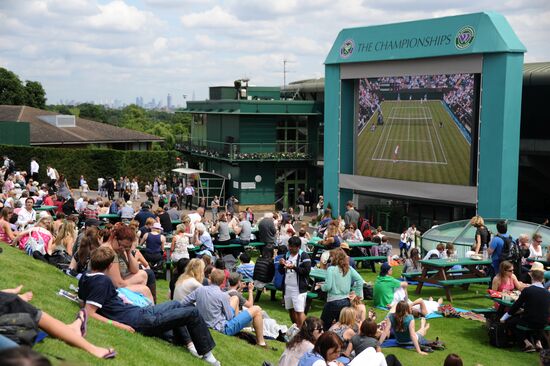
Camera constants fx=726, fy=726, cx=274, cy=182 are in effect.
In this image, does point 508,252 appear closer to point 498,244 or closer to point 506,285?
point 498,244

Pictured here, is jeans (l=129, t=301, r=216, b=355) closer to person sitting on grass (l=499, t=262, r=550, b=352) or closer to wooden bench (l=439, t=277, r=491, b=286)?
person sitting on grass (l=499, t=262, r=550, b=352)

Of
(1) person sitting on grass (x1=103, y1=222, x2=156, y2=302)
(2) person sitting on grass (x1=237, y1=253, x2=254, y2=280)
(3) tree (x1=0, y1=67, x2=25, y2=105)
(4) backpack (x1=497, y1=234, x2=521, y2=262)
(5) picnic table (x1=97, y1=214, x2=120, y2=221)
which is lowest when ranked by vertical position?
(2) person sitting on grass (x1=237, y1=253, x2=254, y2=280)

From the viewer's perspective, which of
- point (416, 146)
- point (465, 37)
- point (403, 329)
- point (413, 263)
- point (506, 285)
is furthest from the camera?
point (416, 146)

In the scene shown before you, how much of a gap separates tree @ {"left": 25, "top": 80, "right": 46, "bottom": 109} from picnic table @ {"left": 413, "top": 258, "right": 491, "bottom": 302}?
248ft

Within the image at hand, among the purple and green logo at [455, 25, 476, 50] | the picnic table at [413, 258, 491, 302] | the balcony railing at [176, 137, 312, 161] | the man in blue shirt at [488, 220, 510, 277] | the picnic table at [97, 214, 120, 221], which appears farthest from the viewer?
the balcony railing at [176, 137, 312, 161]

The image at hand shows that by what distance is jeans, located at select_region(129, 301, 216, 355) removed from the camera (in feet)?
29.0

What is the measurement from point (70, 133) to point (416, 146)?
3316 cm

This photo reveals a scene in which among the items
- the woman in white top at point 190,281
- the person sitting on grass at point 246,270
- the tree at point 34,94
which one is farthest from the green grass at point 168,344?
the tree at point 34,94

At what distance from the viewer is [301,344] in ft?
28.6

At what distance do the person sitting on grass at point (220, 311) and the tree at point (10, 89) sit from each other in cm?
7738

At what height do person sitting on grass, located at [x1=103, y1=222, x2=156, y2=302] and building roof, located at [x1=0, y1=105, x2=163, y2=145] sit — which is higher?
building roof, located at [x1=0, y1=105, x2=163, y2=145]

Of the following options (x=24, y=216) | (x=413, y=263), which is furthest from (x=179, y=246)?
(x=413, y=263)

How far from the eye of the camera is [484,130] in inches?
1136

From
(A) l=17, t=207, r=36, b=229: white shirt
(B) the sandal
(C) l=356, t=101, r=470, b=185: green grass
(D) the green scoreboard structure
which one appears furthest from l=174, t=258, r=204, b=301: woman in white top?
(C) l=356, t=101, r=470, b=185: green grass
